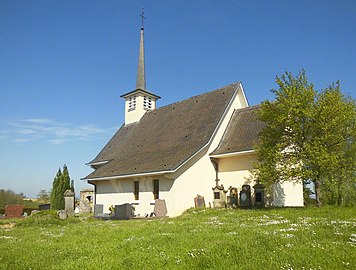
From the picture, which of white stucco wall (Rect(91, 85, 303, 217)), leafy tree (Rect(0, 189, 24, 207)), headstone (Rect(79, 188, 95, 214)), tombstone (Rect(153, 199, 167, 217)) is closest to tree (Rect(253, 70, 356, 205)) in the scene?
white stucco wall (Rect(91, 85, 303, 217))

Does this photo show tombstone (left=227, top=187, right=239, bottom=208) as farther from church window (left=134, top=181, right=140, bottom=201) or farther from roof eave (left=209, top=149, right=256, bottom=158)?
church window (left=134, top=181, right=140, bottom=201)

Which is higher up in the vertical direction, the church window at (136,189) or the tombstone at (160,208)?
the church window at (136,189)

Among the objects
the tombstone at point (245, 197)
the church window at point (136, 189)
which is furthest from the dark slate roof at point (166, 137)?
the tombstone at point (245, 197)

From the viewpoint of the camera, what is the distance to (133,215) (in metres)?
18.5

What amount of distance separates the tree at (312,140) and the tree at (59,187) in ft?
77.4

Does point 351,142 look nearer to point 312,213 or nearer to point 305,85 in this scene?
point 305,85

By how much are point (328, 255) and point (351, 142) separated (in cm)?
1101

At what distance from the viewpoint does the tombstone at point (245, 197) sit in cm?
1753

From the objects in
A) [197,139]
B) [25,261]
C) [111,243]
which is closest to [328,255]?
[111,243]

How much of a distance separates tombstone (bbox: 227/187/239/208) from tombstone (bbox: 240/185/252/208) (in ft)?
1.88

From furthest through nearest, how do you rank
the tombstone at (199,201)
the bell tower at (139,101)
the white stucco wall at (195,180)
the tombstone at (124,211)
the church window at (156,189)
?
the bell tower at (139,101) < the church window at (156,189) < the tombstone at (199,201) < the tombstone at (124,211) < the white stucco wall at (195,180)

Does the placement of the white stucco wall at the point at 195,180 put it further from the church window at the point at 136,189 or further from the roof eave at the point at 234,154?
the church window at the point at 136,189

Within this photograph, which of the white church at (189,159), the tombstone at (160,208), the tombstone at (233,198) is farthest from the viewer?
the tombstone at (233,198)

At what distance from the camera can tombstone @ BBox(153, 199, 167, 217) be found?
17094mm
